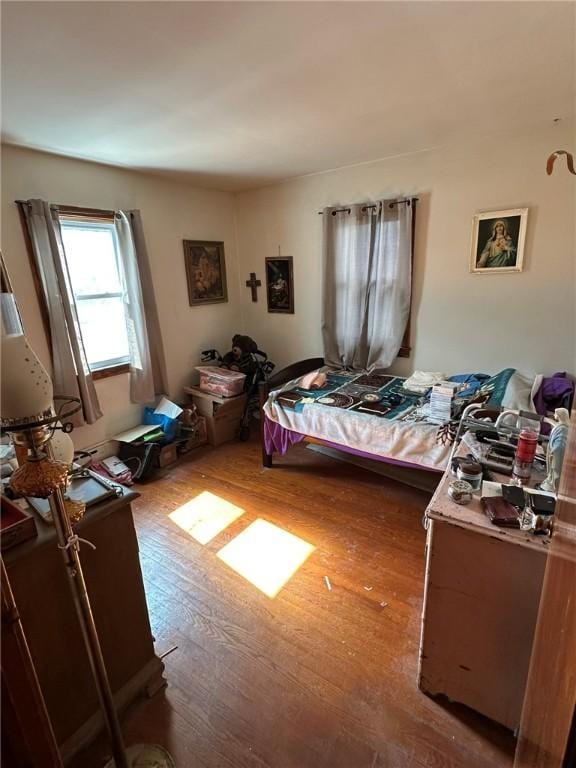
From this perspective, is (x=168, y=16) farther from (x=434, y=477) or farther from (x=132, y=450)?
(x=434, y=477)

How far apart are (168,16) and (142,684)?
7.86ft

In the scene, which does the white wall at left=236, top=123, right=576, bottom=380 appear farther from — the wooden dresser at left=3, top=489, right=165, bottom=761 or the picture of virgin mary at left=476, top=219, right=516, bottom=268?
the wooden dresser at left=3, top=489, right=165, bottom=761

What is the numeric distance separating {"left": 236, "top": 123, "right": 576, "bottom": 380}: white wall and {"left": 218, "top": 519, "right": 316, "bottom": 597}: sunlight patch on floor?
6.33 feet

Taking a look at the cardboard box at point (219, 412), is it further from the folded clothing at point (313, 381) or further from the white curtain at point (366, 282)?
the white curtain at point (366, 282)

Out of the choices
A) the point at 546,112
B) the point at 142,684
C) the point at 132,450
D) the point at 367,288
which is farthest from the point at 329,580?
the point at 546,112

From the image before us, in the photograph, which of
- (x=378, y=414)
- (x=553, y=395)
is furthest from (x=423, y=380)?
(x=553, y=395)

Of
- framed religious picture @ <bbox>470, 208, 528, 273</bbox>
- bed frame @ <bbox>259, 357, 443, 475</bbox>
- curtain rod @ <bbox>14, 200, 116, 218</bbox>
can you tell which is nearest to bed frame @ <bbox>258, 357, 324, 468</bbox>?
bed frame @ <bbox>259, 357, 443, 475</bbox>

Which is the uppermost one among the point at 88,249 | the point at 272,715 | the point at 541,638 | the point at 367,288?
the point at 88,249

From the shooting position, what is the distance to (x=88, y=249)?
3000mm

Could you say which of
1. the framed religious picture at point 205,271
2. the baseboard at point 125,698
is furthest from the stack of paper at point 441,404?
the framed religious picture at point 205,271

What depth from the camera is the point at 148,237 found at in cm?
334

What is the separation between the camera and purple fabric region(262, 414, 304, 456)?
2.96 meters

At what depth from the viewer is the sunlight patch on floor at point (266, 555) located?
1987 millimetres

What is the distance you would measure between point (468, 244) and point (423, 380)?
43.7 inches
